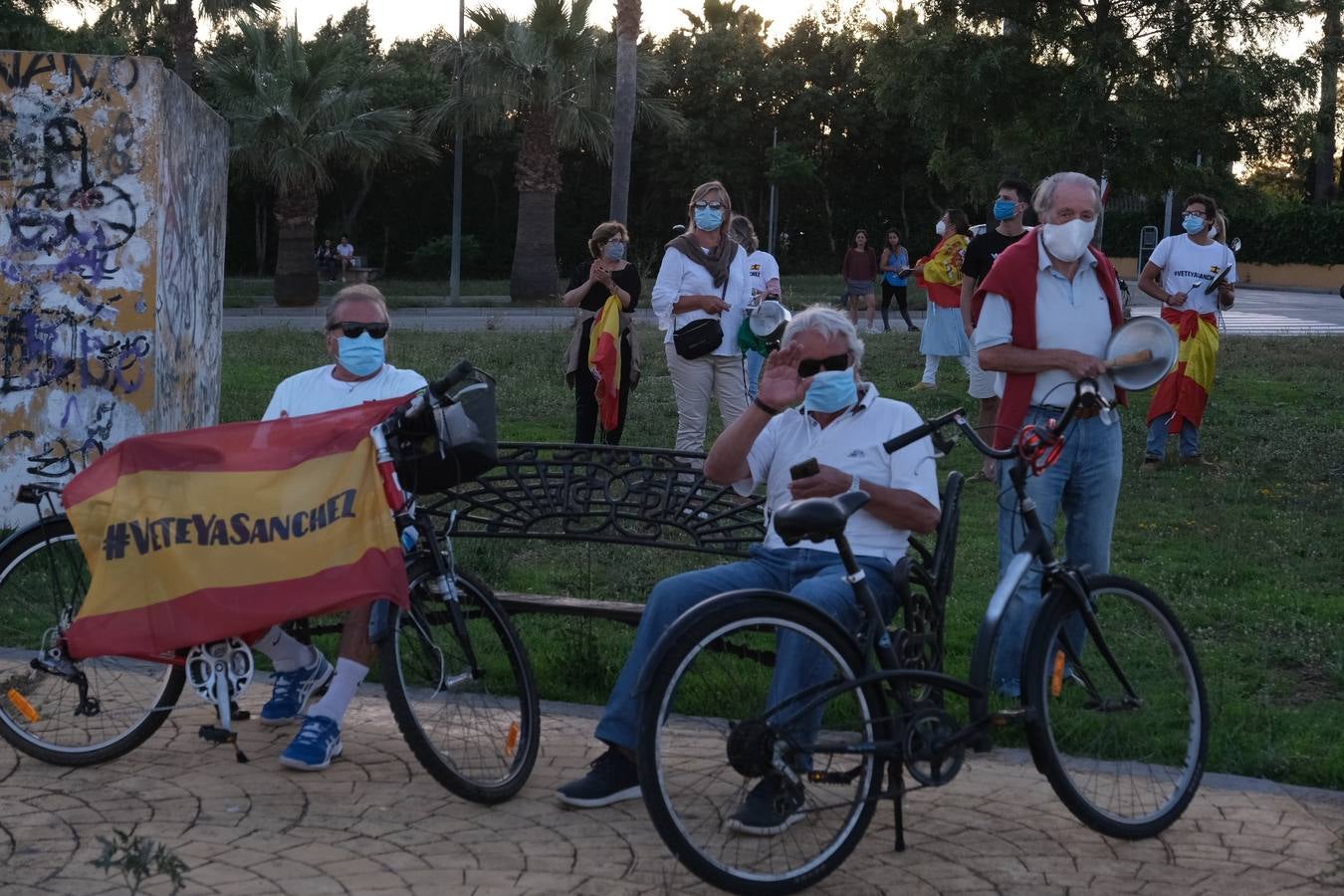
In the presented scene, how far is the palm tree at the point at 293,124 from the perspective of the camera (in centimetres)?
3284

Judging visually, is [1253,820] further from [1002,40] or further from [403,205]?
[403,205]

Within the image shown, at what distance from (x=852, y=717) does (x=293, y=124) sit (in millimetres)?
30276

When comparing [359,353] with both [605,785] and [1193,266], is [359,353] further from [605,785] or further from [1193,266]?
[1193,266]

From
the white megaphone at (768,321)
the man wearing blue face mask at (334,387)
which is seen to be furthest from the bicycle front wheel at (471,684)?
the white megaphone at (768,321)

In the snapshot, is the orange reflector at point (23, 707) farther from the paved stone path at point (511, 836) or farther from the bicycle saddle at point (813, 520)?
the bicycle saddle at point (813, 520)

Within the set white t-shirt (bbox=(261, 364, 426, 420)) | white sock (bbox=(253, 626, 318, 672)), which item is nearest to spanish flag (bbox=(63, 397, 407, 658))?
white sock (bbox=(253, 626, 318, 672))

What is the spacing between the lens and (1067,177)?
5.91m

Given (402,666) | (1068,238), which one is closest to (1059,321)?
(1068,238)

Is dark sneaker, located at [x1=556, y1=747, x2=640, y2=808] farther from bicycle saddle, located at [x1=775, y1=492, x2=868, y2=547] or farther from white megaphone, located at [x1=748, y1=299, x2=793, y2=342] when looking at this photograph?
white megaphone, located at [x1=748, y1=299, x2=793, y2=342]

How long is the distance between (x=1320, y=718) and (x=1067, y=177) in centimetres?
201

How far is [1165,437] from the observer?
1174 cm

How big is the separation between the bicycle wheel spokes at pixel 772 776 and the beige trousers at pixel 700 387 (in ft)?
17.8

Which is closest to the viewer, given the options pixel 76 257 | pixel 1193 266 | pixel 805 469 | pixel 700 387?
pixel 805 469

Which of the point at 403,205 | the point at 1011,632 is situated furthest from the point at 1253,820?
the point at 403,205
